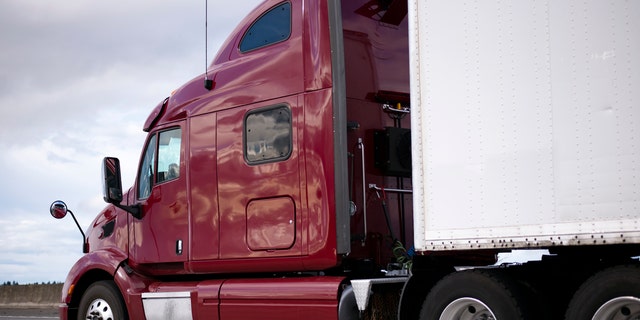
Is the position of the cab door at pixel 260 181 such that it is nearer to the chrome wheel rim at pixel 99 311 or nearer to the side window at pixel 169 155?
the side window at pixel 169 155

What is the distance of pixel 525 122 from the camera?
6.13m

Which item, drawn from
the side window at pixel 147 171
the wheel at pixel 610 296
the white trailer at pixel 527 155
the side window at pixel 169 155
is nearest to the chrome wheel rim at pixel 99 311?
the side window at pixel 147 171

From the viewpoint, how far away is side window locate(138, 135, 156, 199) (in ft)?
33.4

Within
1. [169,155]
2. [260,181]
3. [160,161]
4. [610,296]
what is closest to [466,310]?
[610,296]

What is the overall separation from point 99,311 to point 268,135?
11.0 ft

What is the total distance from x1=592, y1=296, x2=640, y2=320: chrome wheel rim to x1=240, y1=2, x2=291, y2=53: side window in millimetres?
4271

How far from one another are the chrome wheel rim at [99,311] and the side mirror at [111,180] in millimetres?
1227

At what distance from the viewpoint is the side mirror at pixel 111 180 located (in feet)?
32.9

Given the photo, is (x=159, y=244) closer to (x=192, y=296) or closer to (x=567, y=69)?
(x=192, y=296)

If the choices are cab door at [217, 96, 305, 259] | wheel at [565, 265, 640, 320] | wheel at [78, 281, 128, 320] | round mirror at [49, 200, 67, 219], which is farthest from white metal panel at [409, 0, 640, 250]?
round mirror at [49, 200, 67, 219]

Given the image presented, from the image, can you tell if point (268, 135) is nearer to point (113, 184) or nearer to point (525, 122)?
point (113, 184)

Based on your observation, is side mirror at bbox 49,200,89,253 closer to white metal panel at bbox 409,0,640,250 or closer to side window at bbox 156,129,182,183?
side window at bbox 156,129,182,183

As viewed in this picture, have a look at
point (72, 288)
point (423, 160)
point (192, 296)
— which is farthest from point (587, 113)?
point (72, 288)

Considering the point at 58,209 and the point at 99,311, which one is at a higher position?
the point at 58,209
